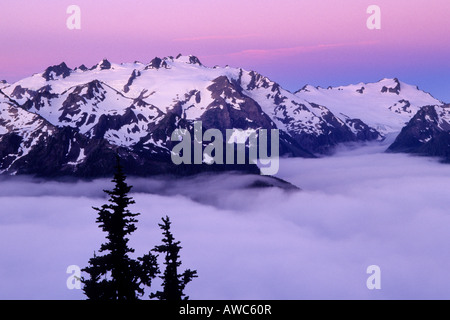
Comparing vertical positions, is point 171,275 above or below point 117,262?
below

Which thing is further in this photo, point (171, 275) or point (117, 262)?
point (171, 275)

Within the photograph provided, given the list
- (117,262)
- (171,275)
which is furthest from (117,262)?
(171,275)

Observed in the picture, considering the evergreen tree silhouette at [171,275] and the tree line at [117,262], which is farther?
the evergreen tree silhouette at [171,275]

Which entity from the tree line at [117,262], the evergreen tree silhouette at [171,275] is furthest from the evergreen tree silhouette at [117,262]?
the evergreen tree silhouette at [171,275]

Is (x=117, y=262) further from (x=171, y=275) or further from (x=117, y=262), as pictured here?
(x=171, y=275)

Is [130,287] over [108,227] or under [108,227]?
under

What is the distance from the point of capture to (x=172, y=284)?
41.3 metres

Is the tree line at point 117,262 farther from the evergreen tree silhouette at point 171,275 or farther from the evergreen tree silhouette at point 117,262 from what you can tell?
the evergreen tree silhouette at point 171,275

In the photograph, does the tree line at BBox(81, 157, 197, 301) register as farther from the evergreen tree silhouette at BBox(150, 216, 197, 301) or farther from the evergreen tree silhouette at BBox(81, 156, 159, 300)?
the evergreen tree silhouette at BBox(150, 216, 197, 301)
